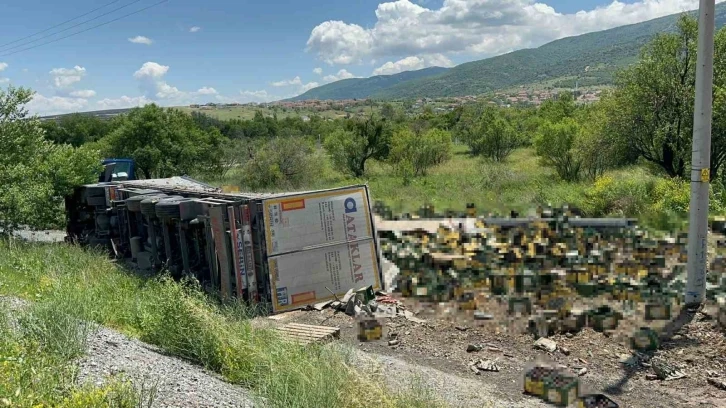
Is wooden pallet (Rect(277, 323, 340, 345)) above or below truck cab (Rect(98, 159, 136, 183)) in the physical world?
below

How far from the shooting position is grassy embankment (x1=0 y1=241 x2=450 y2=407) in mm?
4055

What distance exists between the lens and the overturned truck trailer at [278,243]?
988 cm

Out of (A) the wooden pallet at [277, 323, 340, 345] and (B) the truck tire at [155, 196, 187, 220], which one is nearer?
(A) the wooden pallet at [277, 323, 340, 345]

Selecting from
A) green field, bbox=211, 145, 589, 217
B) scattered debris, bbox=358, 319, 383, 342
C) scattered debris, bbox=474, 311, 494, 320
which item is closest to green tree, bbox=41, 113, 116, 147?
green field, bbox=211, 145, 589, 217

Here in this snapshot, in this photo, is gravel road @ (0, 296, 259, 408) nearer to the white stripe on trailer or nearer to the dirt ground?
the dirt ground

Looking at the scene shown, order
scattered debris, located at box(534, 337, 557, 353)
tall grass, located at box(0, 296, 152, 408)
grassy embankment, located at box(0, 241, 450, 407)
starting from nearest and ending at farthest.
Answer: tall grass, located at box(0, 296, 152, 408) < grassy embankment, located at box(0, 241, 450, 407) < scattered debris, located at box(534, 337, 557, 353)

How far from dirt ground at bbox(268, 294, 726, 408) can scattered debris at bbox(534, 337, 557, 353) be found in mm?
60

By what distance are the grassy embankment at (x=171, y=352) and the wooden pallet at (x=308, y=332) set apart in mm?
668

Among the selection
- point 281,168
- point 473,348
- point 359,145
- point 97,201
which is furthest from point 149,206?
point 359,145

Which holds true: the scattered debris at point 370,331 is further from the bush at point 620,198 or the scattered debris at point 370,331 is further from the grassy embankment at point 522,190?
the bush at point 620,198

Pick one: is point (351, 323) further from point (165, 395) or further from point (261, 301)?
point (165, 395)

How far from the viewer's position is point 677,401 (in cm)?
617

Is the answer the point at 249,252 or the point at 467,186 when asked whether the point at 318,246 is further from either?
the point at 467,186

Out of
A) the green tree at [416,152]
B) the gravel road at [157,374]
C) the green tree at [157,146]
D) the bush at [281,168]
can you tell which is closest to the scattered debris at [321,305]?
the gravel road at [157,374]
